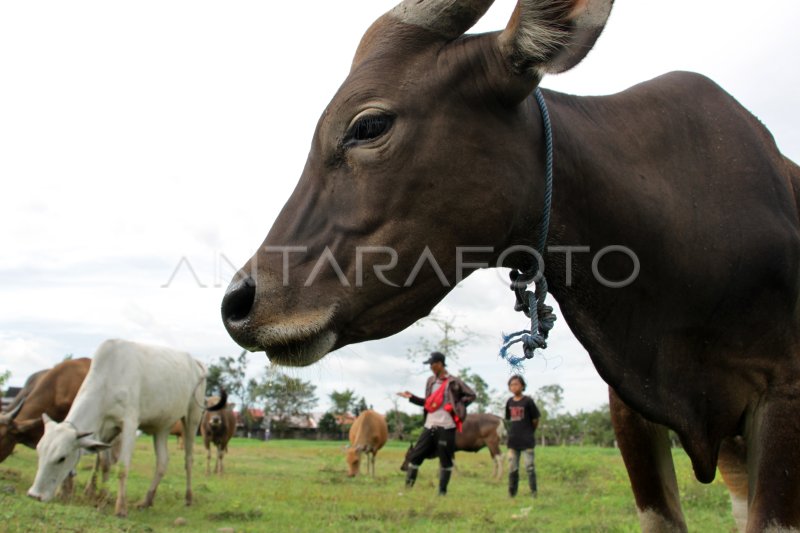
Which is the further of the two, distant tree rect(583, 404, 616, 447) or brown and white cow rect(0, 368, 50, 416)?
distant tree rect(583, 404, 616, 447)

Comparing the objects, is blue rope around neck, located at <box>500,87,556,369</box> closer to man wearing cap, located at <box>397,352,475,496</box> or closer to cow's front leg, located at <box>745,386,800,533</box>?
cow's front leg, located at <box>745,386,800,533</box>

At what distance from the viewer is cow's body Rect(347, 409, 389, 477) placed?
58.4 ft

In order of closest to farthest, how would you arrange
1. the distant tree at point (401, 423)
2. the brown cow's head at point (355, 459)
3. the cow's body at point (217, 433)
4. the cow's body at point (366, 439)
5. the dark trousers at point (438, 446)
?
the dark trousers at point (438, 446), the cow's body at point (217, 433), the brown cow's head at point (355, 459), the cow's body at point (366, 439), the distant tree at point (401, 423)

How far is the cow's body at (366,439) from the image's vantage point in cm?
1781

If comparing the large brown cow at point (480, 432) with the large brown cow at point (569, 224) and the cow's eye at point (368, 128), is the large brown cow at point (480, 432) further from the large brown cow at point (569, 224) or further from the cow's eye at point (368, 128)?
A: the cow's eye at point (368, 128)

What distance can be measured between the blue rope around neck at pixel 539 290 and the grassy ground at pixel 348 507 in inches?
172

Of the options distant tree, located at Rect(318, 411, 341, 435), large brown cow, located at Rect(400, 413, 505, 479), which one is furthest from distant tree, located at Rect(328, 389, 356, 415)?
large brown cow, located at Rect(400, 413, 505, 479)

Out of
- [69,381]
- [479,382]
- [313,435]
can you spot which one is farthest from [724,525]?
[313,435]

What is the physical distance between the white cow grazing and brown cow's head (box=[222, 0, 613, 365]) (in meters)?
7.14

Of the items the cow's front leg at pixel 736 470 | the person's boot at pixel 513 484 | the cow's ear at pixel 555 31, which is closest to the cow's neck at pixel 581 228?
the cow's ear at pixel 555 31

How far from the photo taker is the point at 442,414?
12.0 meters

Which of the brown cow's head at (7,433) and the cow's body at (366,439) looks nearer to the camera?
the brown cow's head at (7,433)

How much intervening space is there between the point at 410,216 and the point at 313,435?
67.5m

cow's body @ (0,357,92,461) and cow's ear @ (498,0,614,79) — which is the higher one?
cow's ear @ (498,0,614,79)
